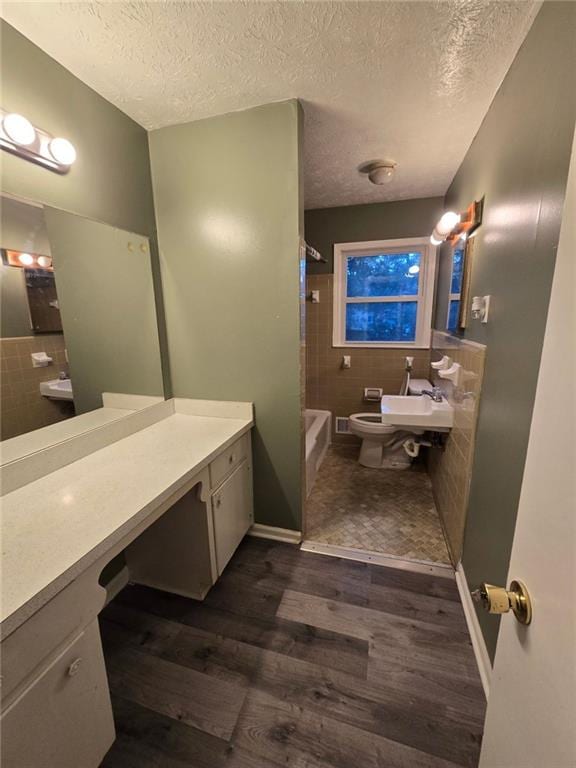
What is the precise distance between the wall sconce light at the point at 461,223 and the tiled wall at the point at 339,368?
1141mm

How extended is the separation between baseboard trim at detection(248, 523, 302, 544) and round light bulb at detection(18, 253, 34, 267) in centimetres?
183

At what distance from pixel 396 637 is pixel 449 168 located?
9.49 feet

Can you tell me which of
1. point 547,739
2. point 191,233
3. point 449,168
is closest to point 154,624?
point 547,739

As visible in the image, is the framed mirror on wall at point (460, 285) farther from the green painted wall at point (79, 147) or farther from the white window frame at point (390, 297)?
the green painted wall at point (79, 147)

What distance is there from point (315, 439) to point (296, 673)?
1.68 meters

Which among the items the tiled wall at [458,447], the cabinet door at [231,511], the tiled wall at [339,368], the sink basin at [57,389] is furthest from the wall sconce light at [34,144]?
the tiled wall at [339,368]

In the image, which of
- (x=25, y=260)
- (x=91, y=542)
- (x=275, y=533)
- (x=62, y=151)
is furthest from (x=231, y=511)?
(x=62, y=151)

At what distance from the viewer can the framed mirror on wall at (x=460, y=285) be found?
5.76ft

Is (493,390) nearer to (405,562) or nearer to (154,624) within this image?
(405,562)

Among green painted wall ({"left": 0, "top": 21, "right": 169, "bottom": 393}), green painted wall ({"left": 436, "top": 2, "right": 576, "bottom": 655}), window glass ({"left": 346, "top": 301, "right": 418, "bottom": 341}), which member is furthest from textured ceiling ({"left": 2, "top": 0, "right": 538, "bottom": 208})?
window glass ({"left": 346, "top": 301, "right": 418, "bottom": 341})

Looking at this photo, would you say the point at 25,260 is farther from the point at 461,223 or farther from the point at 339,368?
the point at 339,368

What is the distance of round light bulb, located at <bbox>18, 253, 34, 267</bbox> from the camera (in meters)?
1.15

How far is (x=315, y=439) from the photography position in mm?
2760

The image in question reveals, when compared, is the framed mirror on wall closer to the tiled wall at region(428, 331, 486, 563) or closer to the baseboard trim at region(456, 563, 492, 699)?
the tiled wall at region(428, 331, 486, 563)
